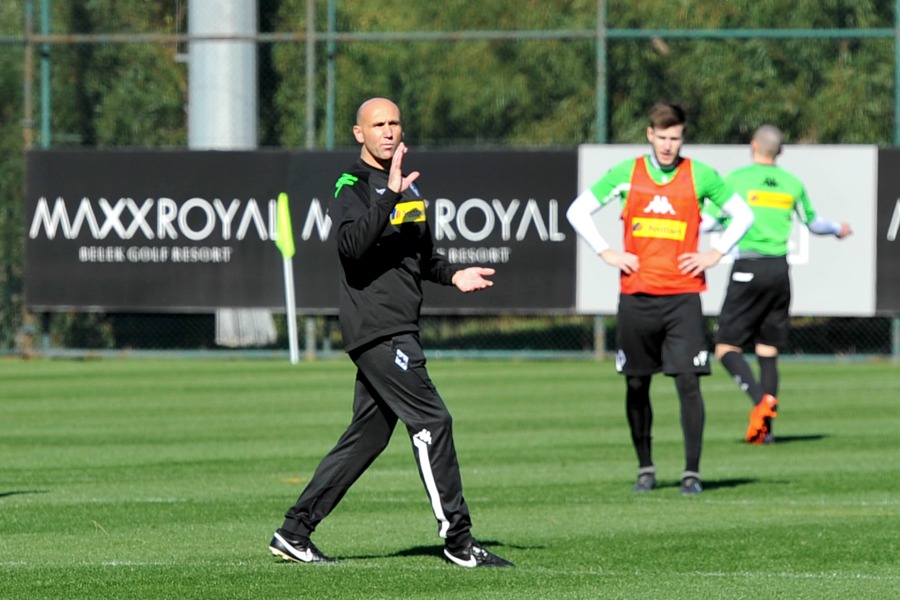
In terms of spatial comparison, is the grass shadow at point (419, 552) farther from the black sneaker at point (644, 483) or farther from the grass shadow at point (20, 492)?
the grass shadow at point (20, 492)

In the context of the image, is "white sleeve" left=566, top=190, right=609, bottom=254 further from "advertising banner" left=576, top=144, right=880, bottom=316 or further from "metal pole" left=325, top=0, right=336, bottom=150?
"metal pole" left=325, top=0, right=336, bottom=150

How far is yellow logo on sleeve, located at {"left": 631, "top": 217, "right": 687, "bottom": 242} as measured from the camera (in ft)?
32.9

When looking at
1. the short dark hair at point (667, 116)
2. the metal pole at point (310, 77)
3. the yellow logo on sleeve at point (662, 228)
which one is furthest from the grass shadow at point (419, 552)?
the metal pole at point (310, 77)

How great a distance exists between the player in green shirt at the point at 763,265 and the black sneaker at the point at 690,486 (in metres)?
2.75

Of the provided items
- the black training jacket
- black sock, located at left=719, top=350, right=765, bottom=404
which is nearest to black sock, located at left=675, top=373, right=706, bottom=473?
black sock, located at left=719, top=350, right=765, bottom=404

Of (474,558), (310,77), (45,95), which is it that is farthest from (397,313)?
(45,95)

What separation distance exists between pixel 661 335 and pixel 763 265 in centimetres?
328

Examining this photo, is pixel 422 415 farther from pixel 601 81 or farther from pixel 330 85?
pixel 330 85

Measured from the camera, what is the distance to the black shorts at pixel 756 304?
43.3 feet

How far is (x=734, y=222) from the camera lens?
1000 cm

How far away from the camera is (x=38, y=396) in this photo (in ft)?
55.2

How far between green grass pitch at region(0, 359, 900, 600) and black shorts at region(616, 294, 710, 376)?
0.74 meters

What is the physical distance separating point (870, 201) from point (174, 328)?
889 centimetres

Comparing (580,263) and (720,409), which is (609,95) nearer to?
(580,263)
